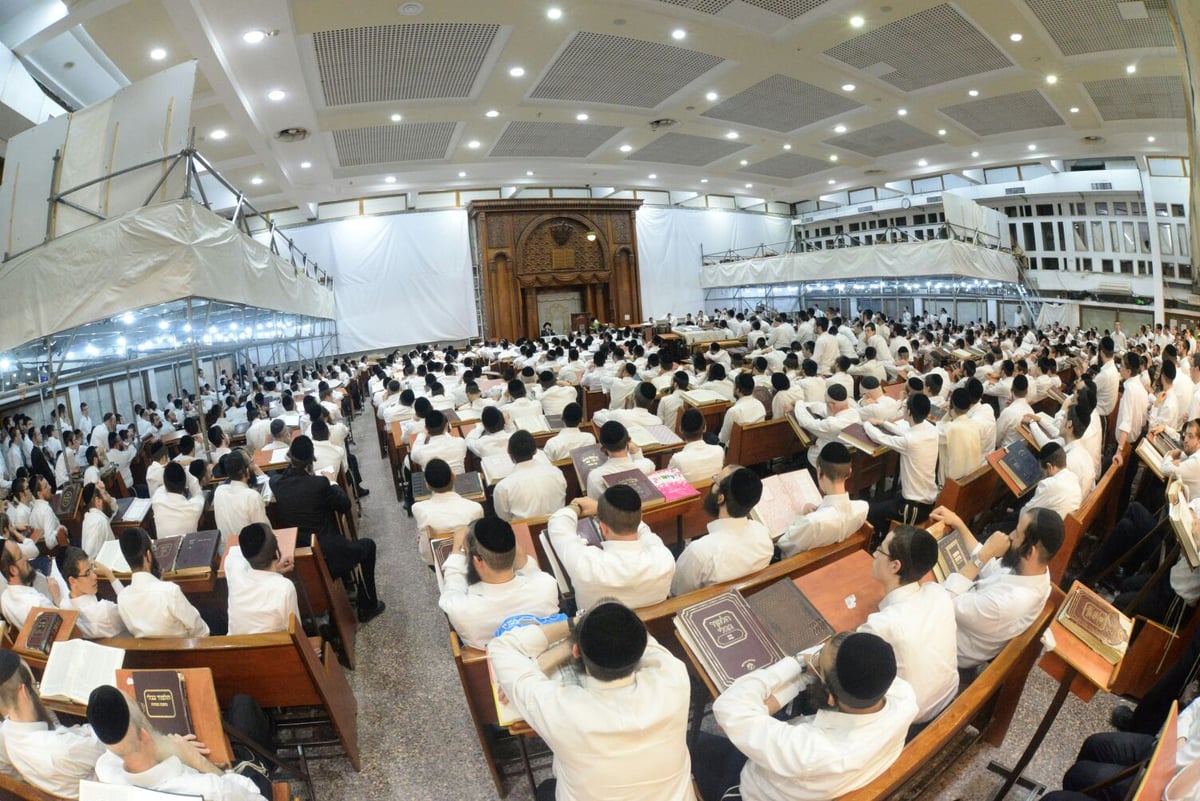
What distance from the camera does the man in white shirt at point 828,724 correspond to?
1.71 meters

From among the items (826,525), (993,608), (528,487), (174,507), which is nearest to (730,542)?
(826,525)

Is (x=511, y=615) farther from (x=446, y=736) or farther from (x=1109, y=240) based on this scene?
(x=1109, y=240)

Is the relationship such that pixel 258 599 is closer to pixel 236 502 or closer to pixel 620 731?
pixel 236 502

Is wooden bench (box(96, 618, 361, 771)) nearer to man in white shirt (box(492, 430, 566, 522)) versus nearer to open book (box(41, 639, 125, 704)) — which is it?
open book (box(41, 639, 125, 704))

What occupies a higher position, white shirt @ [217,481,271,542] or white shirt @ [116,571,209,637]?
white shirt @ [217,481,271,542]

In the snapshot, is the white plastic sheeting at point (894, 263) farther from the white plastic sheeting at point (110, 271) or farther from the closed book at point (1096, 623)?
the white plastic sheeting at point (110, 271)

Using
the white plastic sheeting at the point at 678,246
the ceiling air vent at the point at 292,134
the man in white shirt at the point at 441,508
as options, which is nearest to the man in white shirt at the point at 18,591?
the man in white shirt at the point at 441,508

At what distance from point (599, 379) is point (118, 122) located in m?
6.11

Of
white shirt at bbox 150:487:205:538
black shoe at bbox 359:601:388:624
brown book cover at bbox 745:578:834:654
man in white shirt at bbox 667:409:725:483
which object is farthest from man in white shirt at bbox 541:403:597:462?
brown book cover at bbox 745:578:834:654

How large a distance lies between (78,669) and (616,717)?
7.30 ft

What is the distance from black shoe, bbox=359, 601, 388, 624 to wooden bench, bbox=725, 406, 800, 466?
3.38m

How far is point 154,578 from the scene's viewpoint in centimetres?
309

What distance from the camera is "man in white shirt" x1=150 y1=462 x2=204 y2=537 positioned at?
4.48 m

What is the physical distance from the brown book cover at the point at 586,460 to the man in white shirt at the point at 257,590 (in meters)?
1.89
